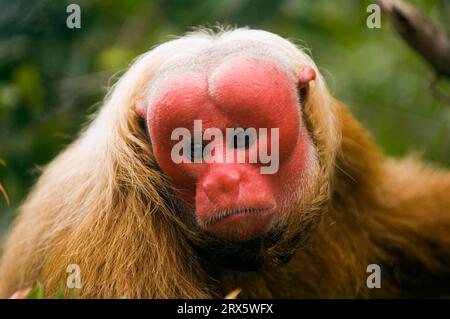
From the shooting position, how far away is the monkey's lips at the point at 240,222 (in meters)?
3.95

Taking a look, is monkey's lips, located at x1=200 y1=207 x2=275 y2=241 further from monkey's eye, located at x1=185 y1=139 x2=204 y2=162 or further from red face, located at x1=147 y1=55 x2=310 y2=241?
monkey's eye, located at x1=185 y1=139 x2=204 y2=162

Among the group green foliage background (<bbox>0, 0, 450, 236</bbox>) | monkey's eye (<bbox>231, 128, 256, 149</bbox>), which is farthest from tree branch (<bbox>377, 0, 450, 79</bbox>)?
monkey's eye (<bbox>231, 128, 256, 149</bbox>)

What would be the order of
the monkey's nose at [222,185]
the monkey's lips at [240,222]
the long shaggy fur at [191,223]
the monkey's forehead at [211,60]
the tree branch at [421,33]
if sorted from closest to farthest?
the monkey's nose at [222,185]
the monkey's lips at [240,222]
the monkey's forehead at [211,60]
the long shaggy fur at [191,223]
the tree branch at [421,33]

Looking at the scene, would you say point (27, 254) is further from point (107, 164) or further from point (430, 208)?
point (430, 208)

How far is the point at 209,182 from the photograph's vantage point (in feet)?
12.7

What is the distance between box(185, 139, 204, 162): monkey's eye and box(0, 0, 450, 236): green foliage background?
1924 millimetres

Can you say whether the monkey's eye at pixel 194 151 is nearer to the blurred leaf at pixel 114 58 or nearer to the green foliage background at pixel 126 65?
the green foliage background at pixel 126 65

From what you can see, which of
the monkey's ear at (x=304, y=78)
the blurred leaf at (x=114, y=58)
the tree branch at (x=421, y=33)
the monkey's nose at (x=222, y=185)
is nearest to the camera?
the monkey's nose at (x=222, y=185)

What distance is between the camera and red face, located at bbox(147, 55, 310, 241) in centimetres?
391

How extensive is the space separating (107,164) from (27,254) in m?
1.17

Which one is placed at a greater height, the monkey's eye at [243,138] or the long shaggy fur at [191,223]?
the monkey's eye at [243,138]

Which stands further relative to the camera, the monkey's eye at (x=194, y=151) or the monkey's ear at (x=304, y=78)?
the monkey's ear at (x=304, y=78)

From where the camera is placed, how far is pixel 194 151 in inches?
159

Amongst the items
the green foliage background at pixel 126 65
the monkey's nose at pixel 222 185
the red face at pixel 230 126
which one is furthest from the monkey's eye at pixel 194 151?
the green foliage background at pixel 126 65
